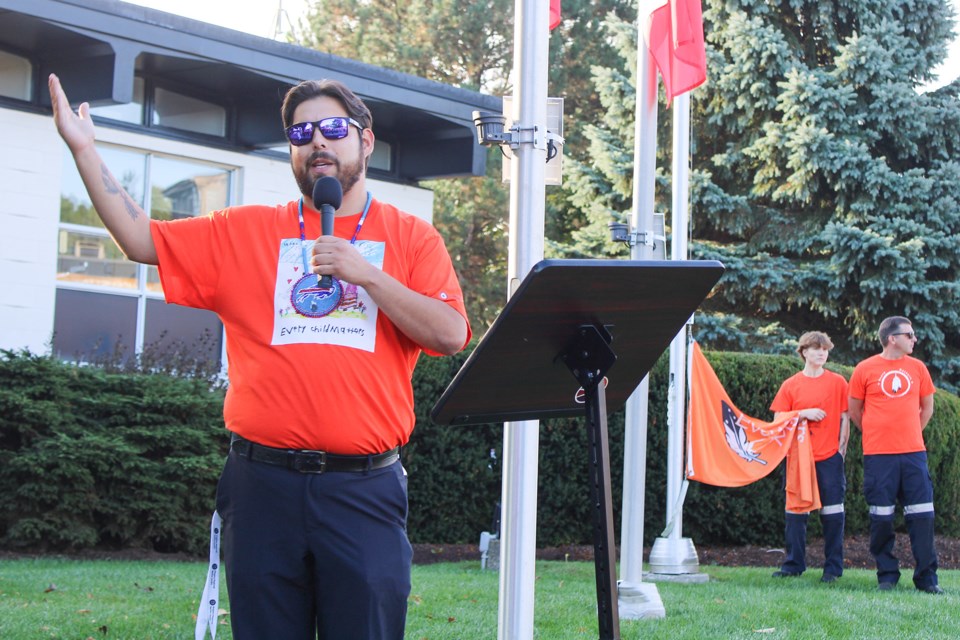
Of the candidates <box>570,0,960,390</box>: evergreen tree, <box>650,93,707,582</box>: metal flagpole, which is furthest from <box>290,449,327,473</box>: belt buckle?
<box>570,0,960,390</box>: evergreen tree

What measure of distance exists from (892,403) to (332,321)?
25.2 ft

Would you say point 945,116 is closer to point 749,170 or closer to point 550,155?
point 749,170

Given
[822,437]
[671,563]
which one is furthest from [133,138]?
[822,437]

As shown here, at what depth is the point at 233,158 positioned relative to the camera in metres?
14.9

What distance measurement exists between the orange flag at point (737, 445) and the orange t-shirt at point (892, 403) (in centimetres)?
69

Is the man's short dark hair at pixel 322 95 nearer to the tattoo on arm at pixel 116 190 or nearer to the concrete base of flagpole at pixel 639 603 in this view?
the tattoo on arm at pixel 116 190

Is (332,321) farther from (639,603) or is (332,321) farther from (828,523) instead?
(828,523)

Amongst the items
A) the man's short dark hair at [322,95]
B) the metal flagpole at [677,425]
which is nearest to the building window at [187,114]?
the metal flagpole at [677,425]

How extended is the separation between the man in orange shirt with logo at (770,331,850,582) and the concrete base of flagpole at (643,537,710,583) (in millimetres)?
829

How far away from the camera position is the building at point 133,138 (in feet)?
41.7

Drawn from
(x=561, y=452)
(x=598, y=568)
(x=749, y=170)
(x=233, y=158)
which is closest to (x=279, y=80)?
(x=233, y=158)

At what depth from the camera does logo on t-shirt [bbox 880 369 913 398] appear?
9.95 metres

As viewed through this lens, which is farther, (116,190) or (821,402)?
(821,402)

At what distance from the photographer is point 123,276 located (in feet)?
46.2
